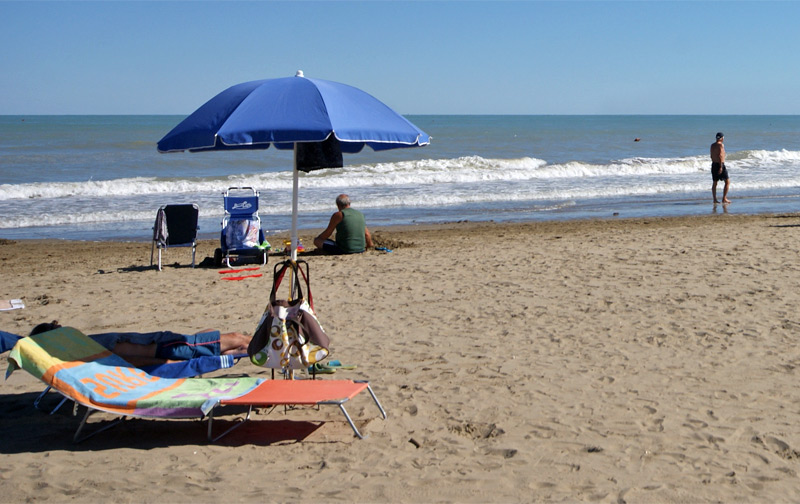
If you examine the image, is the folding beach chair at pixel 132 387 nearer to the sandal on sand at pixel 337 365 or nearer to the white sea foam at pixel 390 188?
A: the sandal on sand at pixel 337 365

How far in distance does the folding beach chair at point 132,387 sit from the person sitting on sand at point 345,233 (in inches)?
229

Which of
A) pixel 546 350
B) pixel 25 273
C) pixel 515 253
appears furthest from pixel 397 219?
pixel 546 350

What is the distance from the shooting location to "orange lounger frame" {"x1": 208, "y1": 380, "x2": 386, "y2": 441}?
4.13m

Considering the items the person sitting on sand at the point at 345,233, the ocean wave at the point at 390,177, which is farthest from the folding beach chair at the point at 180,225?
the ocean wave at the point at 390,177

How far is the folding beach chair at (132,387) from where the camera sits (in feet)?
13.7

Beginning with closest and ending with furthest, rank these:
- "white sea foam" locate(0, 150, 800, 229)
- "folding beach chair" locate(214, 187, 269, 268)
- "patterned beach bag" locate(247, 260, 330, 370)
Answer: "patterned beach bag" locate(247, 260, 330, 370) → "folding beach chair" locate(214, 187, 269, 268) → "white sea foam" locate(0, 150, 800, 229)

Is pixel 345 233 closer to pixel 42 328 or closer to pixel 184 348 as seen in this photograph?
pixel 184 348

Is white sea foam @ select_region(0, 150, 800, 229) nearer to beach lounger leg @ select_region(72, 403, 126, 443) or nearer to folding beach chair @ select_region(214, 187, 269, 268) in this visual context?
folding beach chair @ select_region(214, 187, 269, 268)

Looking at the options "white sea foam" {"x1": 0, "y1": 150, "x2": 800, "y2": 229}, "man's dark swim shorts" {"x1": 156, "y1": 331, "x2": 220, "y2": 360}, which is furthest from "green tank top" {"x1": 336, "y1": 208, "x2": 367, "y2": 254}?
"white sea foam" {"x1": 0, "y1": 150, "x2": 800, "y2": 229}

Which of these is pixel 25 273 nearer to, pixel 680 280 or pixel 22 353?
pixel 22 353

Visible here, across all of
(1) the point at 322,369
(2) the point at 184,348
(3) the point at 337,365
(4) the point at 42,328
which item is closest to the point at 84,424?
(4) the point at 42,328

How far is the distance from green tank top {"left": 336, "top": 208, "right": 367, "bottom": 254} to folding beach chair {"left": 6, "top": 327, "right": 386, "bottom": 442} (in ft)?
19.1

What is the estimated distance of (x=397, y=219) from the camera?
52.2 feet

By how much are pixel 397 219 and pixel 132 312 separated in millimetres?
8873
